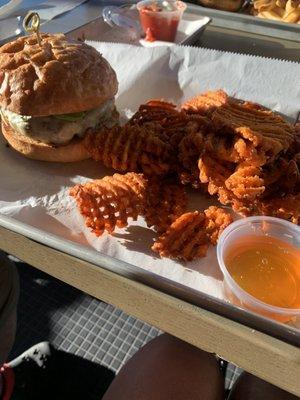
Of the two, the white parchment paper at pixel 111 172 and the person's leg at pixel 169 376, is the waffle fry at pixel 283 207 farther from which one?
the person's leg at pixel 169 376

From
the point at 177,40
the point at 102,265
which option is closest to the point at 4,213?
the point at 102,265

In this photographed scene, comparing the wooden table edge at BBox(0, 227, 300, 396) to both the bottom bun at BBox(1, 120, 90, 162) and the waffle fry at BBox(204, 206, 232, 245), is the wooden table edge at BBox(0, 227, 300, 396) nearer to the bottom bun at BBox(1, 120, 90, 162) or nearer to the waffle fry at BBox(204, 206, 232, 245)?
the waffle fry at BBox(204, 206, 232, 245)

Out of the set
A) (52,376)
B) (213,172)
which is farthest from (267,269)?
(52,376)

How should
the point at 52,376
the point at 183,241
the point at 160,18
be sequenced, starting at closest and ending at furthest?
the point at 183,241
the point at 52,376
the point at 160,18

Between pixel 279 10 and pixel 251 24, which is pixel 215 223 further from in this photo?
pixel 279 10

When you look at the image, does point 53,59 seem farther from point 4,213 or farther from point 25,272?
point 25,272

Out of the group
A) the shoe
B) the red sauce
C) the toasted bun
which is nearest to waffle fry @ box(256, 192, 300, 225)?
the shoe
